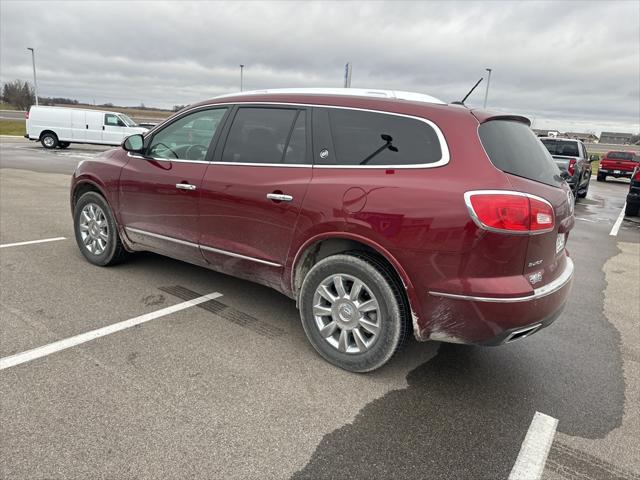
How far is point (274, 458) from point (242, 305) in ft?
6.40

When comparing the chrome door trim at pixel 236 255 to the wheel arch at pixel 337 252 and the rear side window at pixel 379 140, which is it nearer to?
the wheel arch at pixel 337 252

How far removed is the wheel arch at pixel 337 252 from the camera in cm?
281

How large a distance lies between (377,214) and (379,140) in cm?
52

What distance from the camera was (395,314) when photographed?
9.37ft

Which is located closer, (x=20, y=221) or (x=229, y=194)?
(x=229, y=194)

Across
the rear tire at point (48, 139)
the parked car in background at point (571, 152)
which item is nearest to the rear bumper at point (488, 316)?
the parked car in background at point (571, 152)

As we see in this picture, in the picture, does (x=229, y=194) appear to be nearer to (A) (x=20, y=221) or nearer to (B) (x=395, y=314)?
(B) (x=395, y=314)

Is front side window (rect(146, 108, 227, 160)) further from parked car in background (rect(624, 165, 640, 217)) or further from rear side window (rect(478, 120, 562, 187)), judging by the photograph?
parked car in background (rect(624, 165, 640, 217))

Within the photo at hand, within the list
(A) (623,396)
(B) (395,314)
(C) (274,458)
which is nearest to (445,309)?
(B) (395,314)

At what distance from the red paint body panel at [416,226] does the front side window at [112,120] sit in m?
21.5

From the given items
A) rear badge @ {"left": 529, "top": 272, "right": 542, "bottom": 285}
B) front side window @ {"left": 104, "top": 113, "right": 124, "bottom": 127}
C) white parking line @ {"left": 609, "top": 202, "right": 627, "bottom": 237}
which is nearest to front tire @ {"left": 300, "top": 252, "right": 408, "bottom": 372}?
rear badge @ {"left": 529, "top": 272, "right": 542, "bottom": 285}

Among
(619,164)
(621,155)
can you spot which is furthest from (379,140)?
(621,155)

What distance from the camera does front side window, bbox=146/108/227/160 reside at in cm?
390

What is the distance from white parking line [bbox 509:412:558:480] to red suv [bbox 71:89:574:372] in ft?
1.64
